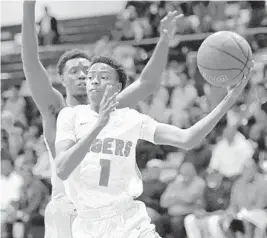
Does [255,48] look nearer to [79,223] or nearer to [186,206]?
[186,206]

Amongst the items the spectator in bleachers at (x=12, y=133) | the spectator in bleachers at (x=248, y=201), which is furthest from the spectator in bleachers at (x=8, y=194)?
the spectator in bleachers at (x=248, y=201)

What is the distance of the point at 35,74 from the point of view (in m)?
3.51

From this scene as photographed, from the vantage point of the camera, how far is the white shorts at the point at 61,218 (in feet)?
11.9

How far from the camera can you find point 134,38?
31.0ft

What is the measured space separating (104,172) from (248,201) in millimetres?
3441

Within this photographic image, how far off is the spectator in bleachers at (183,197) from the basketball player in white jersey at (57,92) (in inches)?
111

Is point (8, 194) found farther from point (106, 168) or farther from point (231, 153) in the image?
point (106, 168)

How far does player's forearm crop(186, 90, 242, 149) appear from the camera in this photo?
308 centimetres

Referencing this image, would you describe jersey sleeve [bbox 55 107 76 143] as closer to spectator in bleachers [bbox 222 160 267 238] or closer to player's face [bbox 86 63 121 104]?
player's face [bbox 86 63 121 104]

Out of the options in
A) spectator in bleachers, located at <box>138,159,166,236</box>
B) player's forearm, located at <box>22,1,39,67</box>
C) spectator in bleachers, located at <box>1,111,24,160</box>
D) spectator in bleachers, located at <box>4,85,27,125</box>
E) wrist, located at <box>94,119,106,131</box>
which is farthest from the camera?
spectator in bleachers, located at <box>4,85,27,125</box>

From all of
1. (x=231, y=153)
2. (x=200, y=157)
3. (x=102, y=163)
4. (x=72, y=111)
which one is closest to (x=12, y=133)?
(x=200, y=157)

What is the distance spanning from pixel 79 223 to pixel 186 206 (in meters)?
3.48

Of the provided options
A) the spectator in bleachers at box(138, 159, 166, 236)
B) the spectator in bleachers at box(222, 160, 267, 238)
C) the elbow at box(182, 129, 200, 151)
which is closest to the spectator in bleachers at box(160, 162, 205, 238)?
the spectator in bleachers at box(138, 159, 166, 236)

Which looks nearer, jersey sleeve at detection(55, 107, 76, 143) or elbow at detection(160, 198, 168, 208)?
jersey sleeve at detection(55, 107, 76, 143)
